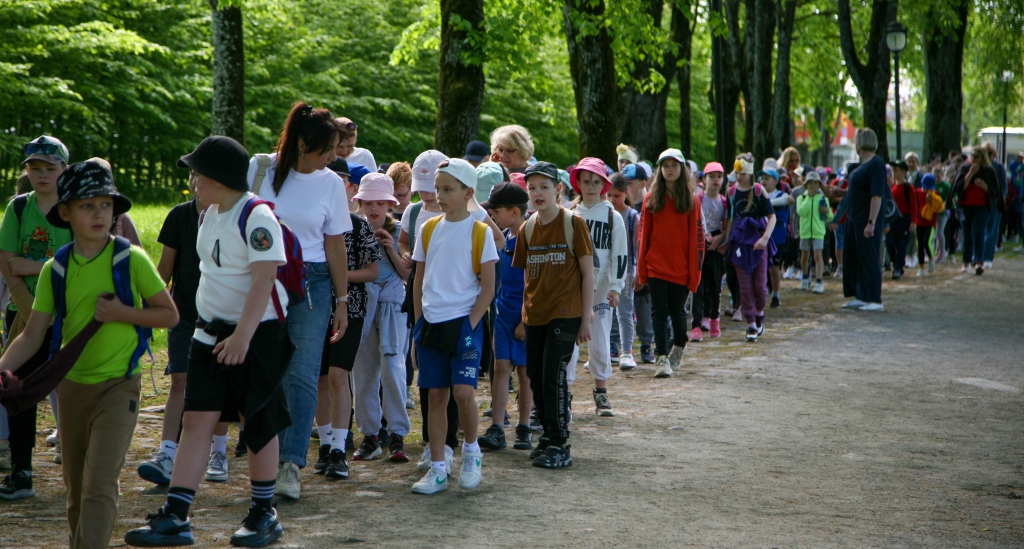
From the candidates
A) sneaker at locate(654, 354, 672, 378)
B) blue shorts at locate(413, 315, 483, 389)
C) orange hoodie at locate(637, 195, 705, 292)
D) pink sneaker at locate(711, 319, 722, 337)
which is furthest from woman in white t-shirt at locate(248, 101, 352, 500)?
pink sneaker at locate(711, 319, 722, 337)

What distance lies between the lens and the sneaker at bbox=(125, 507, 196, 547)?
4480mm

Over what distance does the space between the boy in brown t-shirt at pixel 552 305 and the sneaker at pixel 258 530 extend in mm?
2014

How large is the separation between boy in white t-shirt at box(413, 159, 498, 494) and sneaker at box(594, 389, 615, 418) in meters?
2.42

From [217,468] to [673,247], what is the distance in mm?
4838

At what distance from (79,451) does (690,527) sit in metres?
2.81

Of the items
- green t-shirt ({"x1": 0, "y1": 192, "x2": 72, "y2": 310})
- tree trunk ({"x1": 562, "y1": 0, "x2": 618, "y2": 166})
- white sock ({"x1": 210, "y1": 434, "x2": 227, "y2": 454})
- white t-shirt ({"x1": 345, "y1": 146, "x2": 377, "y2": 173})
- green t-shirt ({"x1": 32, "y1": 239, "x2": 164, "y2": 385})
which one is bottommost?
white sock ({"x1": 210, "y1": 434, "x2": 227, "y2": 454})

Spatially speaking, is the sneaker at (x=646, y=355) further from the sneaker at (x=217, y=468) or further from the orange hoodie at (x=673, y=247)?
the sneaker at (x=217, y=468)

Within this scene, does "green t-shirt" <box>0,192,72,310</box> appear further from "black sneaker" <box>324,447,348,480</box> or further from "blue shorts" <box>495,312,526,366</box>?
"blue shorts" <box>495,312,526,366</box>

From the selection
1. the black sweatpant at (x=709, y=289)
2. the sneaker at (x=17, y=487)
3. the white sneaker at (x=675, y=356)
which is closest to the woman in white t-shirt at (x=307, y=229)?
the sneaker at (x=17, y=487)

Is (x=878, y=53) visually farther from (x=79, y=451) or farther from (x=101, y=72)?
(x=79, y=451)

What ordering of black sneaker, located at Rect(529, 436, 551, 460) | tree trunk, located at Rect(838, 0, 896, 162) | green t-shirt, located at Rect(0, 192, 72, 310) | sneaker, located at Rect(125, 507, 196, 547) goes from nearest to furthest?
sneaker, located at Rect(125, 507, 196, 547), green t-shirt, located at Rect(0, 192, 72, 310), black sneaker, located at Rect(529, 436, 551, 460), tree trunk, located at Rect(838, 0, 896, 162)

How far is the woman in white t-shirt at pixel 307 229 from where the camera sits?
17.6 feet

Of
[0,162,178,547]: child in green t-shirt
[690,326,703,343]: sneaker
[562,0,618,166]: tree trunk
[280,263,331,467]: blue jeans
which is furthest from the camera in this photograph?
[562,0,618,166]: tree trunk

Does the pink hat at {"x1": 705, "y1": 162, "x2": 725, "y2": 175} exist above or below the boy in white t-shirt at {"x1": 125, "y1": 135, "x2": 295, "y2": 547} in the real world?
above
